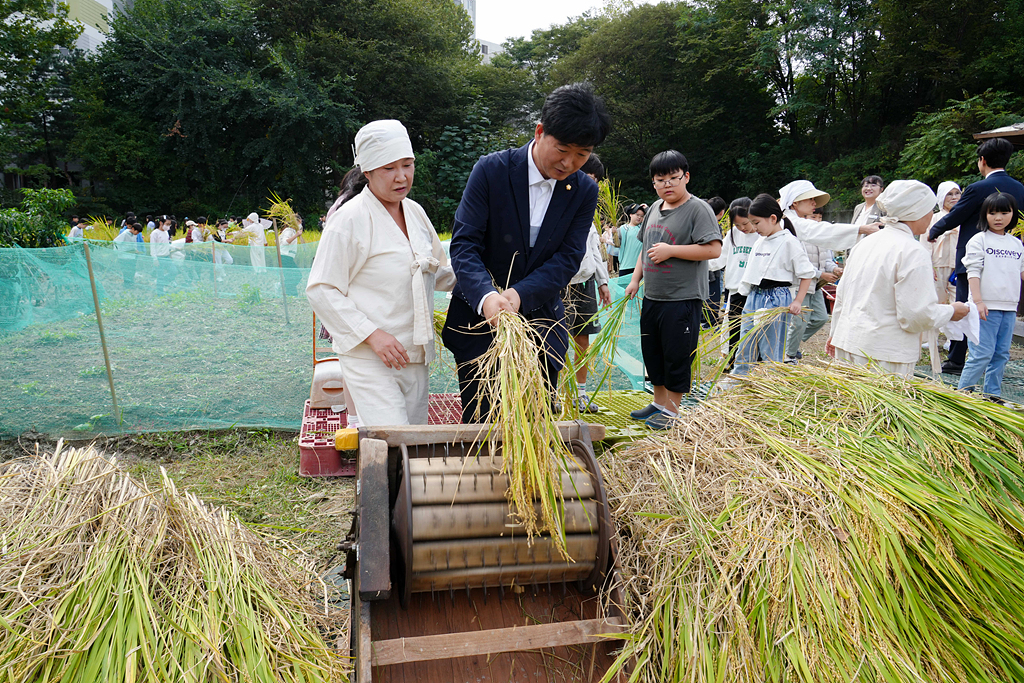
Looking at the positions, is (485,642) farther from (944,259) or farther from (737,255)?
(944,259)

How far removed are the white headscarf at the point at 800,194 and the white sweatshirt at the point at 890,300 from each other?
2.76 m

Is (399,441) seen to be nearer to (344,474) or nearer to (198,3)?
(344,474)

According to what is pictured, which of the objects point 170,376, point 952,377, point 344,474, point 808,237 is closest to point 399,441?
point 344,474

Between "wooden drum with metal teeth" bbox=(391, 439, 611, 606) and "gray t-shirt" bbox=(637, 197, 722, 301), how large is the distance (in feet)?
6.81

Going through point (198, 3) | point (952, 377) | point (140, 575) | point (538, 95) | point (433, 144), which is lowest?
point (952, 377)

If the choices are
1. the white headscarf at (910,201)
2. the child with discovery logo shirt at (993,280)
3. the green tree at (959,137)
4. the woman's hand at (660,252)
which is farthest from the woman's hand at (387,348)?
the green tree at (959,137)

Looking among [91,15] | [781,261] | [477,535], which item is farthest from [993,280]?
[91,15]

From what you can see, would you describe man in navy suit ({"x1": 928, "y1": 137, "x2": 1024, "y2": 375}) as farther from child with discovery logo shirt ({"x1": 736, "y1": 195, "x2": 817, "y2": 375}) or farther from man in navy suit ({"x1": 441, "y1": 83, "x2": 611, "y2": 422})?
man in navy suit ({"x1": 441, "y1": 83, "x2": 611, "y2": 422})

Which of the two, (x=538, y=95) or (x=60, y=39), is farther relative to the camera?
(x=538, y=95)

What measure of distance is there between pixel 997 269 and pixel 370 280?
195 inches

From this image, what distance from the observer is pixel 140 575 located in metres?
1.63

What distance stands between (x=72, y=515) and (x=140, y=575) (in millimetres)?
301

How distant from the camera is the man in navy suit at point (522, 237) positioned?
2.35 meters

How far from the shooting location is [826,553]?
1.65 m
